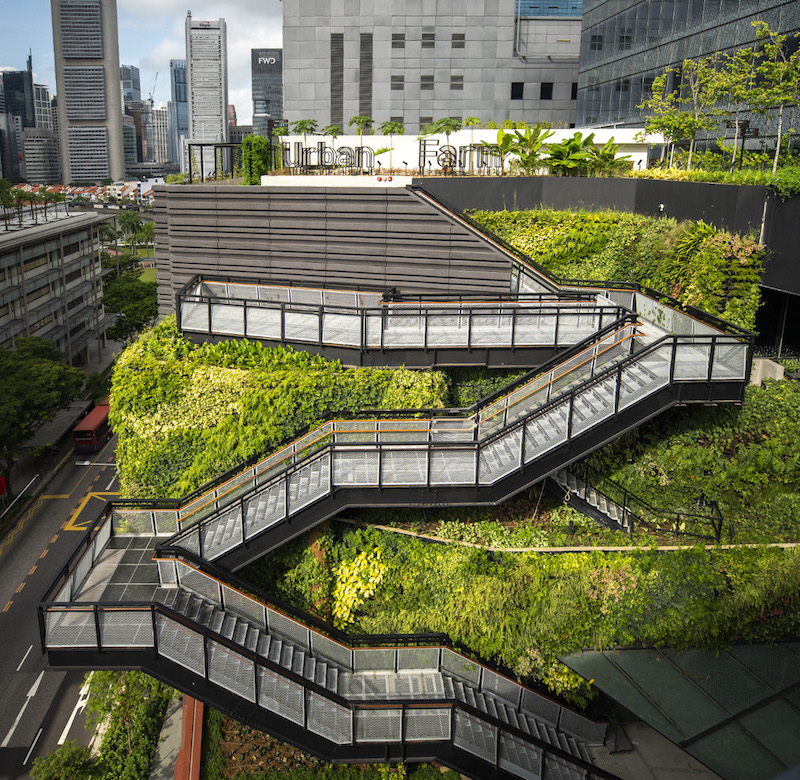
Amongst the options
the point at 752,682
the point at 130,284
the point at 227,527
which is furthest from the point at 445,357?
the point at 130,284

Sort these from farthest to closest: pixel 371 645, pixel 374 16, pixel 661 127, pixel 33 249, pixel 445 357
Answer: pixel 33 249 < pixel 374 16 < pixel 661 127 < pixel 445 357 < pixel 371 645

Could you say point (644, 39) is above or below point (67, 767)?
above

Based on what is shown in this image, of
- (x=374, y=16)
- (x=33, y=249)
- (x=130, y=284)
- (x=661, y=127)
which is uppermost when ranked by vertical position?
(x=374, y=16)

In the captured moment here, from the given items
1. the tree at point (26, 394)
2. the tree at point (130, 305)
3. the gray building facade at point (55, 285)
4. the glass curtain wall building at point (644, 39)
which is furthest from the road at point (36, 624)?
the tree at point (130, 305)

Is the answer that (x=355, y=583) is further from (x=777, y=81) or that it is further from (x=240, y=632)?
(x=777, y=81)

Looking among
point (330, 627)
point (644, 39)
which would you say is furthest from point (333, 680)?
point (644, 39)

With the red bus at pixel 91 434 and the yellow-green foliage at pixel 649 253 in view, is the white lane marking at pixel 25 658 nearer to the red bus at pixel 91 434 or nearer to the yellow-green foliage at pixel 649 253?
the yellow-green foliage at pixel 649 253

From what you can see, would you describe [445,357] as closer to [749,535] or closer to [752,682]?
[749,535]
